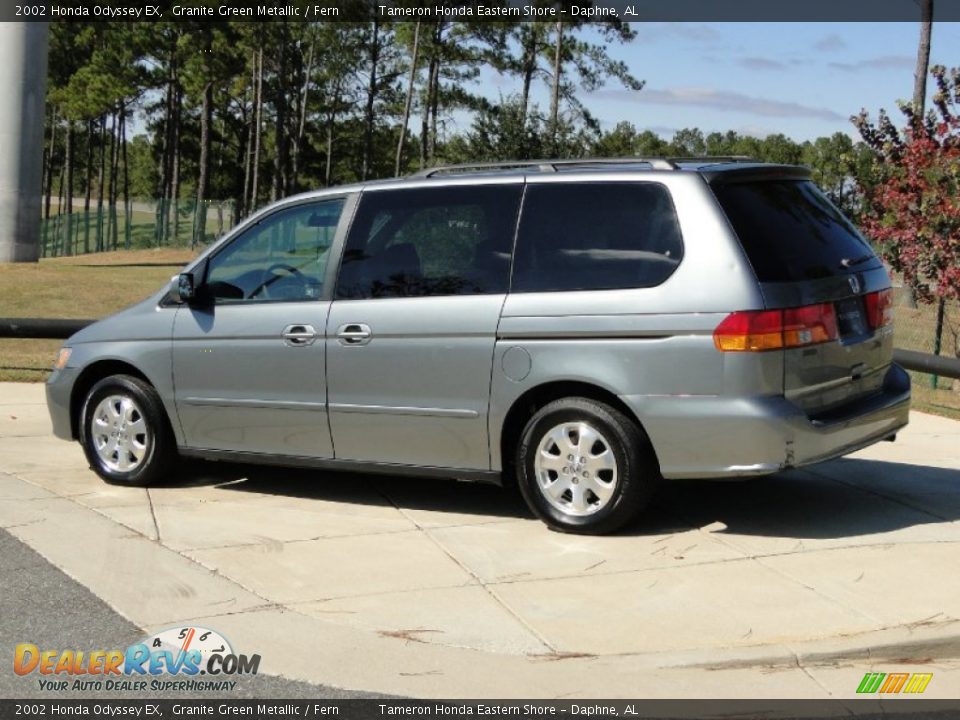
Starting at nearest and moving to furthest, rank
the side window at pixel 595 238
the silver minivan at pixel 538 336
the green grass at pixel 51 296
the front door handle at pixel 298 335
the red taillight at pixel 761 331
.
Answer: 1. the red taillight at pixel 761 331
2. the silver minivan at pixel 538 336
3. the side window at pixel 595 238
4. the front door handle at pixel 298 335
5. the green grass at pixel 51 296

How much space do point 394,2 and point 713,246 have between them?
47.9 m

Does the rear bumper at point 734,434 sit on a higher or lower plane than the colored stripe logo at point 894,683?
higher

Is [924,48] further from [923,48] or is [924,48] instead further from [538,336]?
[538,336]

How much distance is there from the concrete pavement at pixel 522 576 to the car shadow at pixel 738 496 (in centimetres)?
2

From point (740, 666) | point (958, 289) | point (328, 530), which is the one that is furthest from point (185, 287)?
point (958, 289)

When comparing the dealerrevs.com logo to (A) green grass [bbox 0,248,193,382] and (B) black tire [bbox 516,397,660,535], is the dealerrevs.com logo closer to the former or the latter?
(B) black tire [bbox 516,397,660,535]

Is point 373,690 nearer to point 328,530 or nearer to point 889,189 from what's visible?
point 328,530

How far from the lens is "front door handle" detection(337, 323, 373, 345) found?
24.2 feet

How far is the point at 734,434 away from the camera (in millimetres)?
6449

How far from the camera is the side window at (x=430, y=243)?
7.16m

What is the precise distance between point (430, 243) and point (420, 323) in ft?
1.61

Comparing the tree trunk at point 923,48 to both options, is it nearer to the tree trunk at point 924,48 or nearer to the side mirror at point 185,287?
the tree trunk at point 924,48

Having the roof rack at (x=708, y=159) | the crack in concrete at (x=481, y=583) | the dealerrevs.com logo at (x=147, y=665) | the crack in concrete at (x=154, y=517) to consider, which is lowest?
the dealerrevs.com logo at (x=147, y=665)

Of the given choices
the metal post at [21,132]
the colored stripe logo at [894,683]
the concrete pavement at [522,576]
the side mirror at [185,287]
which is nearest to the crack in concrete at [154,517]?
the concrete pavement at [522,576]
